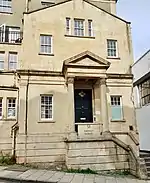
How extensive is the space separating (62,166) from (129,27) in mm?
11517

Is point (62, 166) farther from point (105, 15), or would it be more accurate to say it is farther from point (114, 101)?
point (105, 15)

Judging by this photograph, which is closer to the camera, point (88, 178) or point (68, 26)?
point (88, 178)

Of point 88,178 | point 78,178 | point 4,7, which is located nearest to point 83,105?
point 88,178

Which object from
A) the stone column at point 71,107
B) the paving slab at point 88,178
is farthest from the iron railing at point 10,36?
the paving slab at point 88,178

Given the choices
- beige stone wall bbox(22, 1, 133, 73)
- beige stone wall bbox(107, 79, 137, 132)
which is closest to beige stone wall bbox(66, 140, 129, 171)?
beige stone wall bbox(107, 79, 137, 132)

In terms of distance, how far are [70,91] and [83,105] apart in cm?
230

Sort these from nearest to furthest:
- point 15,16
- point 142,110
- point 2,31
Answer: point 142,110 → point 2,31 → point 15,16

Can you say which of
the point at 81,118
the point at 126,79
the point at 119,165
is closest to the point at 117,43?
the point at 126,79

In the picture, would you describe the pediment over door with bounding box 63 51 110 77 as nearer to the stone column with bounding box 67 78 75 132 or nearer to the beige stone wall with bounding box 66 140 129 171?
the stone column with bounding box 67 78 75 132

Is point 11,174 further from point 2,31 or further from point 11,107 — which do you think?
point 2,31

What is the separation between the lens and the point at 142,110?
15.7 meters

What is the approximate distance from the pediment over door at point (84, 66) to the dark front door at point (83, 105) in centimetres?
190

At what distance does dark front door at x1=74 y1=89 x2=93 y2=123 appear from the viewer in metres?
15.6

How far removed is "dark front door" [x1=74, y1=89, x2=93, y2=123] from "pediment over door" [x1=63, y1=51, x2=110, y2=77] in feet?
6.24
